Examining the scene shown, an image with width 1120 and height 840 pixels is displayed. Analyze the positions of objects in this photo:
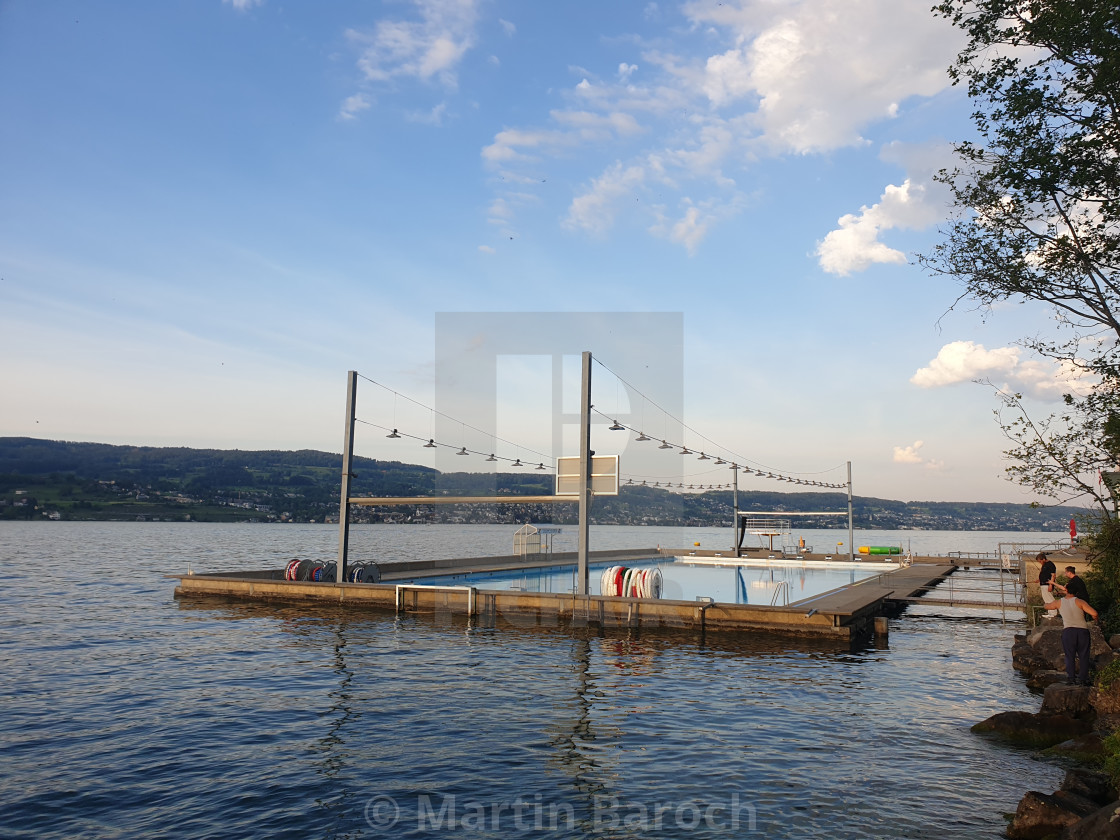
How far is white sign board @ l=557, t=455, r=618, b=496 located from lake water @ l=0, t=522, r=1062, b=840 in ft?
17.7

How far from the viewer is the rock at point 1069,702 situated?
14234mm

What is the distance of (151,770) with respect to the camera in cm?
1216

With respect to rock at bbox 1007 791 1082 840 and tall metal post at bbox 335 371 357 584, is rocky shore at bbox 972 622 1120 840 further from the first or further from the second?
tall metal post at bbox 335 371 357 584

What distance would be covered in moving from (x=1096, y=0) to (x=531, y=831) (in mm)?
19395

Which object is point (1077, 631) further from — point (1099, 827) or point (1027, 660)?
point (1099, 827)

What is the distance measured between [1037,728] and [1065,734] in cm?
44

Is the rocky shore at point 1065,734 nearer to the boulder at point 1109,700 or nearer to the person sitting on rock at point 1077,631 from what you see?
the boulder at point 1109,700

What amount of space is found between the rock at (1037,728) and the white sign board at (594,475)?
612 inches

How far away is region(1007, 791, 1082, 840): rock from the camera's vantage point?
883 centimetres

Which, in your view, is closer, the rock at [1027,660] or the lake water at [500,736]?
the lake water at [500,736]

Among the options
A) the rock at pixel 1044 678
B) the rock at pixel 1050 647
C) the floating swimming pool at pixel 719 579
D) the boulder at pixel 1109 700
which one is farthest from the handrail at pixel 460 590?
the boulder at pixel 1109 700

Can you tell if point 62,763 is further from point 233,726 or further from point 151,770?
point 233,726
